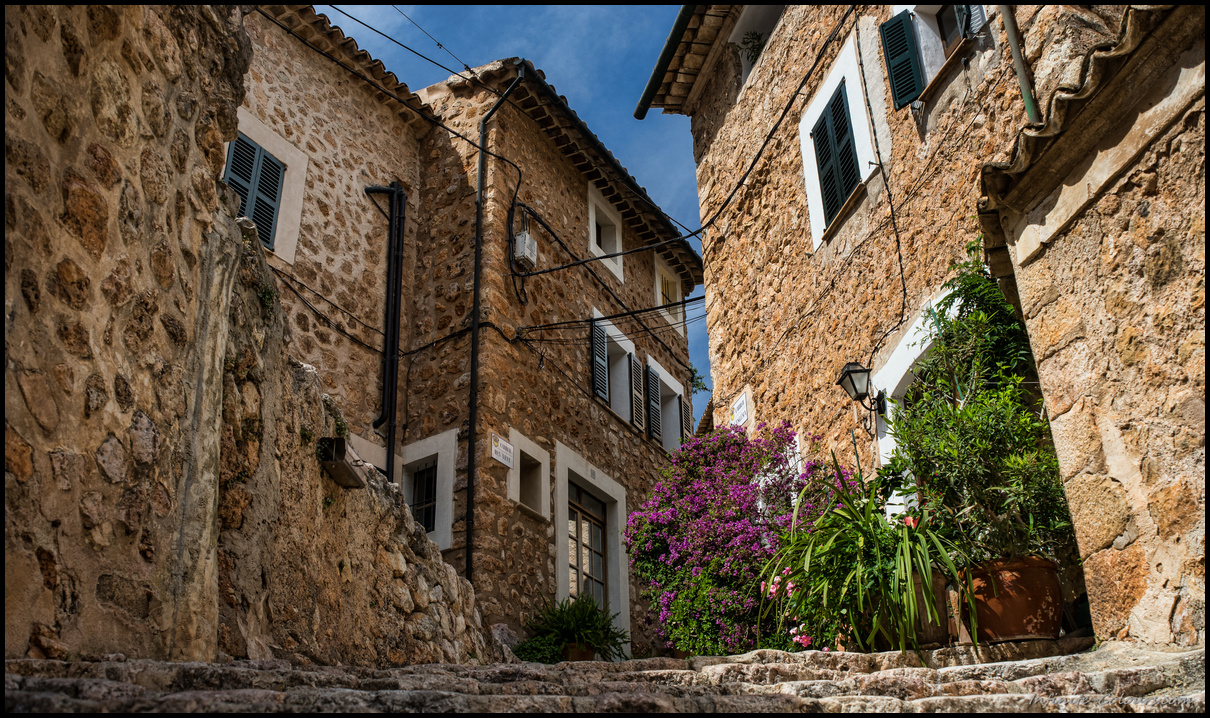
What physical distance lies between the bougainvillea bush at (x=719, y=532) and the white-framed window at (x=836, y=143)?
1796 mm

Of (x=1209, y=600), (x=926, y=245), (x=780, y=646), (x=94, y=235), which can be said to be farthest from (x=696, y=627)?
(x=94, y=235)

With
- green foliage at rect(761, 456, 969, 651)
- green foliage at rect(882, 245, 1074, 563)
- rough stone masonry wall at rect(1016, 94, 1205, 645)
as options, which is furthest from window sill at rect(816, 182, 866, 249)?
rough stone masonry wall at rect(1016, 94, 1205, 645)

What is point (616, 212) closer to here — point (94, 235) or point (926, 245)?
point (926, 245)

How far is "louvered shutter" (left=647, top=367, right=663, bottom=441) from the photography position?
42.9 ft

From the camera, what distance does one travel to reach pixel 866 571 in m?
4.60

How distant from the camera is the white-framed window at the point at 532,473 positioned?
9758 mm

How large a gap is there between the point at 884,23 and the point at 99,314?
228 inches

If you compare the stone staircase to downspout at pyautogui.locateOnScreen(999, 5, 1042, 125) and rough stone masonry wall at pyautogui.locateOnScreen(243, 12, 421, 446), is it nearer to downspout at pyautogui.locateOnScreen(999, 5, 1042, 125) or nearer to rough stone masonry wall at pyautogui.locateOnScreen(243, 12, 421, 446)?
downspout at pyautogui.locateOnScreen(999, 5, 1042, 125)

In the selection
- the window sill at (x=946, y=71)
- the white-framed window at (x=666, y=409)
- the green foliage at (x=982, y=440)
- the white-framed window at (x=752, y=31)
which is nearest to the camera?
the green foliage at (x=982, y=440)

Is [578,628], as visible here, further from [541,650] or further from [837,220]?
[837,220]

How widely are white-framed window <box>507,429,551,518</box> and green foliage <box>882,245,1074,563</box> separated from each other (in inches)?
196

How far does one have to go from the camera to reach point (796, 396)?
7836mm

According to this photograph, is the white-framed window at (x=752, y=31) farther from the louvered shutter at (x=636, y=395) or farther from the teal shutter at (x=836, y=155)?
the louvered shutter at (x=636, y=395)

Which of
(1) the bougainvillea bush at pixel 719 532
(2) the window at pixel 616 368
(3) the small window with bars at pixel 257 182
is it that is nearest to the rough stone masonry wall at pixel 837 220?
(1) the bougainvillea bush at pixel 719 532
